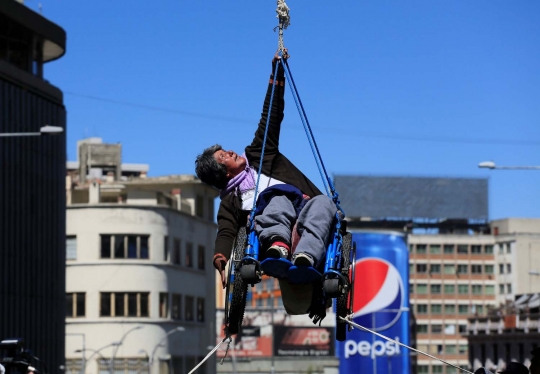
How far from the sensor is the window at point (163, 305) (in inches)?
3145

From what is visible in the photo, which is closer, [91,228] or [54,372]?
[54,372]

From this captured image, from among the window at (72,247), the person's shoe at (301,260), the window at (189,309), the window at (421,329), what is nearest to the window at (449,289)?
the window at (421,329)

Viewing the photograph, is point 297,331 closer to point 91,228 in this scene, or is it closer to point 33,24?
point 91,228

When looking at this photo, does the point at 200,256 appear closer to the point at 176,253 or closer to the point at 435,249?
the point at 176,253

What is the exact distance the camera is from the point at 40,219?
58688 millimetres

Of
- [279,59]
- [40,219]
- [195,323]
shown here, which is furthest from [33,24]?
[279,59]

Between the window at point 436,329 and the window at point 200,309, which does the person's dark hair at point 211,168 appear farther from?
the window at point 436,329

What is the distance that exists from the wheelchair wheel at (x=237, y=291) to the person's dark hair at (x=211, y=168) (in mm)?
482

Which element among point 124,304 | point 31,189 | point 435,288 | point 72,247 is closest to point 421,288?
point 435,288

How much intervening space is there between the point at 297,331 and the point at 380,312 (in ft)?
99.2

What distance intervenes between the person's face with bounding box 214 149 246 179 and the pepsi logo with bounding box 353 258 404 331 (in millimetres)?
90992

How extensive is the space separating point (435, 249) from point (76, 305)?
10198 centimetres

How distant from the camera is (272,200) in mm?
10617

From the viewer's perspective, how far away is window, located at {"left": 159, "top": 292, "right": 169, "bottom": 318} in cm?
7988
